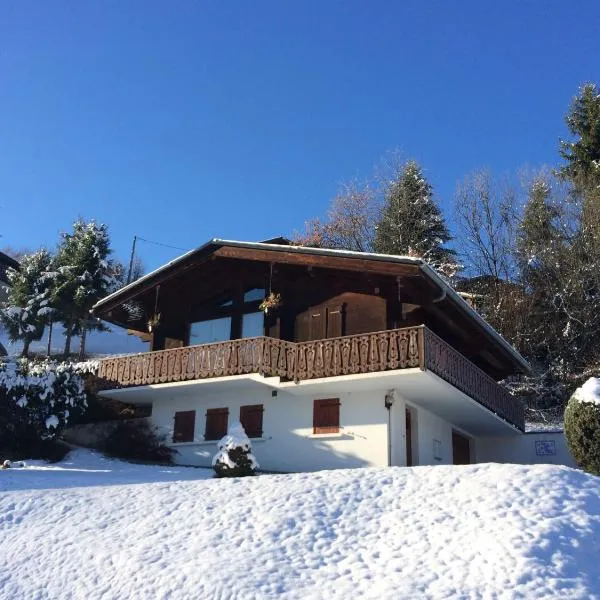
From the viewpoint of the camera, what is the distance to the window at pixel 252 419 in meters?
21.9

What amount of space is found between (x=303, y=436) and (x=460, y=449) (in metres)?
7.60


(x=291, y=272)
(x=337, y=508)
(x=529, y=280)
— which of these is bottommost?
(x=337, y=508)

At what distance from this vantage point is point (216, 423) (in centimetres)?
2275

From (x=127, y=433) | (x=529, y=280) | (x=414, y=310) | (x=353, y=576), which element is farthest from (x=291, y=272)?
(x=529, y=280)

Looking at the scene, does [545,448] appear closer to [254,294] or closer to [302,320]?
[302,320]

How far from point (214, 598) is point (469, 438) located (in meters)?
18.4

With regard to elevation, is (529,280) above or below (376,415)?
above

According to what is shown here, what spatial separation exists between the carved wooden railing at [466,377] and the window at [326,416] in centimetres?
320

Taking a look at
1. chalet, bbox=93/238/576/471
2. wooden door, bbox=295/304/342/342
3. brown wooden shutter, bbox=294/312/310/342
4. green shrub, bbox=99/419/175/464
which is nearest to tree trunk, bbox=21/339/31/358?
chalet, bbox=93/238/576/471

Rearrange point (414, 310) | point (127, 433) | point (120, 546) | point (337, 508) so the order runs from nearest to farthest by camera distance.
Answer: point (120, 546) < point (337, 508) < point (414, 310) < point (127, 433)

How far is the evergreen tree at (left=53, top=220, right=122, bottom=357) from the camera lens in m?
35.6

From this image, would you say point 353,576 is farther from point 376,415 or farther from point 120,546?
point 376,415

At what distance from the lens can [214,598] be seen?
10.1 metres

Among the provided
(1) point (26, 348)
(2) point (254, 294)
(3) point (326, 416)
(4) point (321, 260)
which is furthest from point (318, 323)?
(1) point (26, 348)
